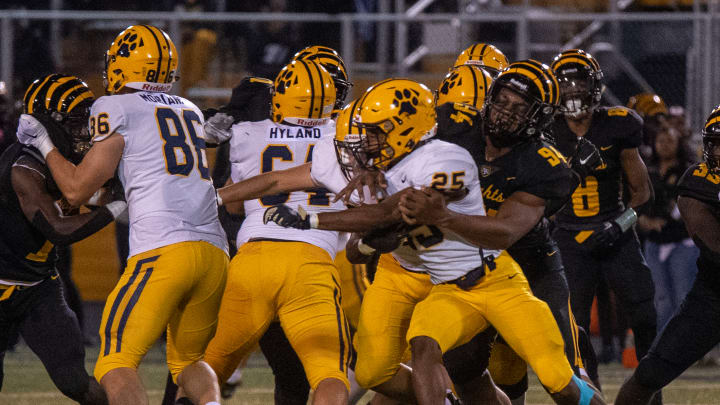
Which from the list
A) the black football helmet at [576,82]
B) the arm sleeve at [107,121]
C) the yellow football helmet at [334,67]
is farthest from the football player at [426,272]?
the black football helmet at [576,82]

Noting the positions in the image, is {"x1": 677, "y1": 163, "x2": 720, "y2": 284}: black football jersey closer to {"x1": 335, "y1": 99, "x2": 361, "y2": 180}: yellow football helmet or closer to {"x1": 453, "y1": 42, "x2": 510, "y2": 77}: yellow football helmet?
{"x1": 453, "y1": 42, "x2": 510, "y2": 77}: yellow football helmet

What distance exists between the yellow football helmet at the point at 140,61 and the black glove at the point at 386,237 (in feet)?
3.87

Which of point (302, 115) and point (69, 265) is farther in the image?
point (69, 265)

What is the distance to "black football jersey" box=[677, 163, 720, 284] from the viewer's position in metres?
5.44

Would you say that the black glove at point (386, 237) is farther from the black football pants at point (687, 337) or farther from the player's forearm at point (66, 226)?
the black football pants at point (687, 337)

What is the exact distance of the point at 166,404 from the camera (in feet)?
19.0

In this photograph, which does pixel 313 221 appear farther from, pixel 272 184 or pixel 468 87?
pixel 468 87

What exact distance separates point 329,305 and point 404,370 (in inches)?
18.7

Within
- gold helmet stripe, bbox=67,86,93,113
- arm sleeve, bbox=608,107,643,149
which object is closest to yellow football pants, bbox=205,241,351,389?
gold helmet stripe, bbox=67,86,93,113

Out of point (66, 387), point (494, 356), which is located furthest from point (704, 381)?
point (66, 387)

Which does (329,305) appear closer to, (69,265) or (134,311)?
(134,311)

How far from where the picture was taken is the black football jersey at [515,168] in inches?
189

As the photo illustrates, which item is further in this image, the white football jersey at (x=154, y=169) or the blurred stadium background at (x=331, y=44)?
the blurred stadium background at (x=331, y=44)

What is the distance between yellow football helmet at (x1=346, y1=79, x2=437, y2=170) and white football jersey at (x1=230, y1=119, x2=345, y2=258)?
0.47m
